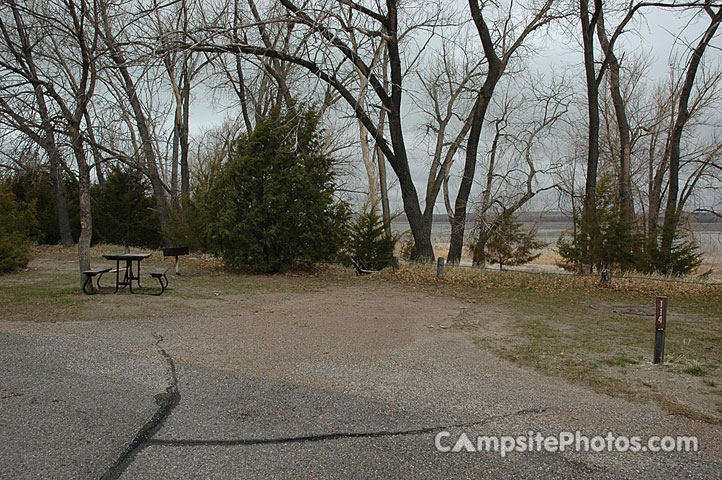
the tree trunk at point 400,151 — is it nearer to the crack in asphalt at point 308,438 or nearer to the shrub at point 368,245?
the shrub at point 368,245

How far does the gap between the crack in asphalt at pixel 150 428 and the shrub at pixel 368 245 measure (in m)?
11.0

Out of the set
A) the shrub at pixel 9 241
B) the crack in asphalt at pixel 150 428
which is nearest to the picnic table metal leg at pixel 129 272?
the shrub at pixel 9 241

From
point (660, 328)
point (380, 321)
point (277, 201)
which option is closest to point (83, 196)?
point (277, 201)

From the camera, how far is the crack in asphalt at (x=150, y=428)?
3199 mm

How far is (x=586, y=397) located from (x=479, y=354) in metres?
1.69

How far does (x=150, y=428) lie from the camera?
150 inches

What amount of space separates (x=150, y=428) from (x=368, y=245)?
41.6ft

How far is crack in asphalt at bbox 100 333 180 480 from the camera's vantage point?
320cm

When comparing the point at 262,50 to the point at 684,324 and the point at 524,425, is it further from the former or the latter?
the point at 524,425

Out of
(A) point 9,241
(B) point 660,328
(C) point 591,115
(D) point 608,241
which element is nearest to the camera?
(B) point 660,328

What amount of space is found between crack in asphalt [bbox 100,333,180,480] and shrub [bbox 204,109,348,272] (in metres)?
9.26

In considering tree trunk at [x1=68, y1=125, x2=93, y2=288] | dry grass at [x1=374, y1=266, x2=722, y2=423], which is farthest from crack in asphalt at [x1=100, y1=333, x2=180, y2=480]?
tree trunk at [x1=68, y1=125, x2=93, y2=288]

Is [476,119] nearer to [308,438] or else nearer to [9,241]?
[9,241]

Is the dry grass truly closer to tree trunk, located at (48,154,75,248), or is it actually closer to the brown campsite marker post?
the brown campsite marker post
